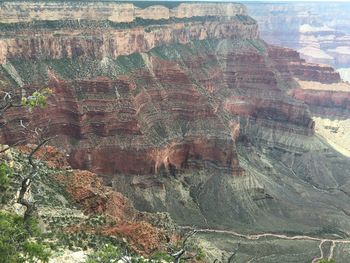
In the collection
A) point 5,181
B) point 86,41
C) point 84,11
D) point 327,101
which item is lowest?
point 327,101

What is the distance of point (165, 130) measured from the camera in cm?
8588

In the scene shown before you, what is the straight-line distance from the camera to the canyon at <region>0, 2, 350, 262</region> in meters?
73.7

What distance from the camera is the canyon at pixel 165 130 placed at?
242ft

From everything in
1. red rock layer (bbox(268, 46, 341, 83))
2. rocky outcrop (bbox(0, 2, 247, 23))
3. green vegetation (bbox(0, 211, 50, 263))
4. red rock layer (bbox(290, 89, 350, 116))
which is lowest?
red rock layer (bbox(290, 89, 350, 116))

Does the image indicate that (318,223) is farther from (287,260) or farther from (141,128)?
(141,128)

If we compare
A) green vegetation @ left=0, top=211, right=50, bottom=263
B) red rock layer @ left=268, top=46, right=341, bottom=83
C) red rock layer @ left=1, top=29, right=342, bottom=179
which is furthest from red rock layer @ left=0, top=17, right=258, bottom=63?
green vegetation @ left=0, top=211, right=50, bottom=263

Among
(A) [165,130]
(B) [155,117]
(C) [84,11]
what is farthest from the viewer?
(B) [155,117]

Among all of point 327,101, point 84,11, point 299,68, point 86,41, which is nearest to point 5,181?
point 86,41

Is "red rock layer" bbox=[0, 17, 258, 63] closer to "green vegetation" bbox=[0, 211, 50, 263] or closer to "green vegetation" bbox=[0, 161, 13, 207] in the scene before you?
"green vegetation" bbox=[0, 161, 13, 207]

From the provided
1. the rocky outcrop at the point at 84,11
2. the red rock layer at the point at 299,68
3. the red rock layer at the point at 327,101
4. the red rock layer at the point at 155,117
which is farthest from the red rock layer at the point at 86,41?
the red rock layer at the point at 327,101

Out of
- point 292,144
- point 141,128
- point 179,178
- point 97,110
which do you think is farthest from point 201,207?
point 292,144

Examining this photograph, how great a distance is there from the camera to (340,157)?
4409 inches

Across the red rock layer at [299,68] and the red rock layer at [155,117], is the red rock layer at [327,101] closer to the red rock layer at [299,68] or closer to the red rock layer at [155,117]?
the red rock layer at [299,68]

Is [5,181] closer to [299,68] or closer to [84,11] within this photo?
[84,11]
